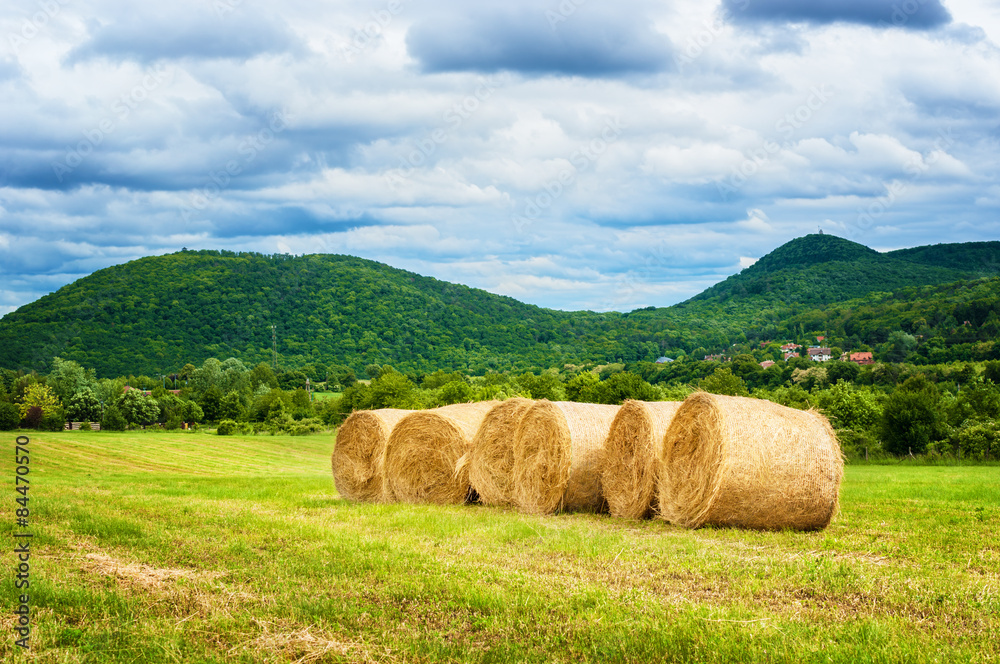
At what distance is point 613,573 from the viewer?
26.5 ft

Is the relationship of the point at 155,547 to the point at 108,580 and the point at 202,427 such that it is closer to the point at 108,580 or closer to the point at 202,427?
the point at 108,580

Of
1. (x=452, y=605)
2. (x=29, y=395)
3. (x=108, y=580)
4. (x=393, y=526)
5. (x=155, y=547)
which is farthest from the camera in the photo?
A: (x=29, y=395)

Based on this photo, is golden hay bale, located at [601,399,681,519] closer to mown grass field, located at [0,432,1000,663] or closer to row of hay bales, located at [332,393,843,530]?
row of hay bales, located at [332,393,843,530]

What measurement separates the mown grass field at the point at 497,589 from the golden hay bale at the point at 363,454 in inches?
186

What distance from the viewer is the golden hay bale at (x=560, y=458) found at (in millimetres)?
14383

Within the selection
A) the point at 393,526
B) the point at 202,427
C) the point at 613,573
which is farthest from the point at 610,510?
the point at 202,427

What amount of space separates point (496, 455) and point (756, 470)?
18.5 ft

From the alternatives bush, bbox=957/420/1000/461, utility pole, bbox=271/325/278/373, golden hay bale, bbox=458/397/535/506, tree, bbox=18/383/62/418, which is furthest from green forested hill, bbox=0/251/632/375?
golden hay bale, bbox=458/397/535/506

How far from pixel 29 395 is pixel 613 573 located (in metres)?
75.1

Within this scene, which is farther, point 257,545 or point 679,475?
point 679,475

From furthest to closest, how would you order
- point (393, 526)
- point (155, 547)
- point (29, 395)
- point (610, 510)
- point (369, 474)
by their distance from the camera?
1. point (29, 395)
2. point (369, 474)
3. point (610, 510)
4. point (393, 526)
5. point (155, 547)

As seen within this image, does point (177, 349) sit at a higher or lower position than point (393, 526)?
higher

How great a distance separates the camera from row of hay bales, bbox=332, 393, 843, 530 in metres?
11.8

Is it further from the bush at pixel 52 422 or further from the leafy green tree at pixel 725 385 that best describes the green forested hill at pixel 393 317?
the bush at pixel 52 422
